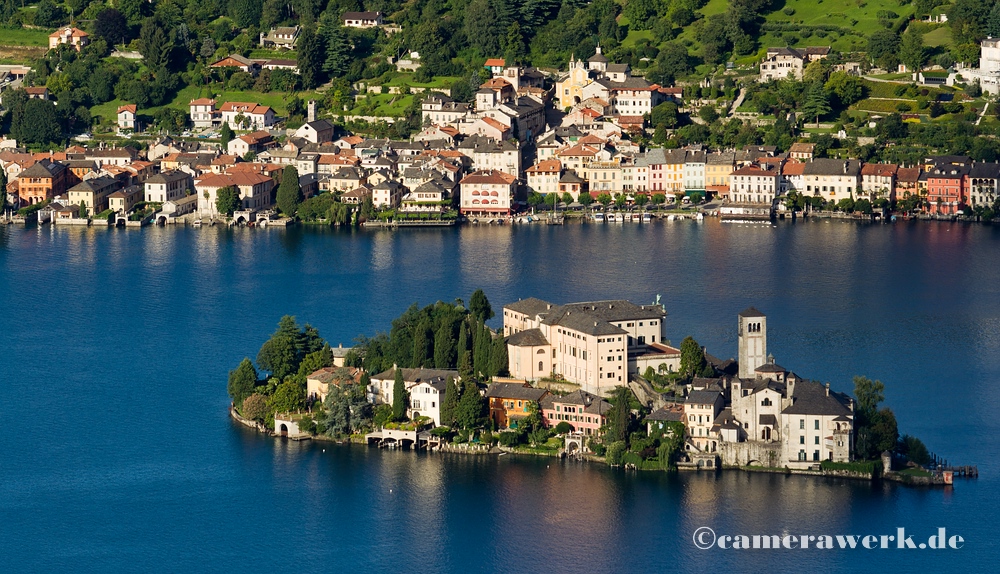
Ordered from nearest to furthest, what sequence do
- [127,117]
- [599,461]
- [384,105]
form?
[599,461], [384,105], [127,117]

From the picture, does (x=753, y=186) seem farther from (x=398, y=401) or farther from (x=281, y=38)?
(x=398, y=401)

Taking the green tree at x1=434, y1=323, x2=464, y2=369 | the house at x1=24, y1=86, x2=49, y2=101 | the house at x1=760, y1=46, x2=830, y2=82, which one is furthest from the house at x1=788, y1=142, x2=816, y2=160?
the house at x1=24, y1=86, x2=49, y2=101

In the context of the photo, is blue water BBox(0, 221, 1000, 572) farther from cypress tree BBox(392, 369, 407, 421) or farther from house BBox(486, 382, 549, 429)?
house BBox(486, 382, 549, 429)

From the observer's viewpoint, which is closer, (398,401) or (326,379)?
(398,401)

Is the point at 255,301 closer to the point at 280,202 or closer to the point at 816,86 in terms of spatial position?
the point at 280,202

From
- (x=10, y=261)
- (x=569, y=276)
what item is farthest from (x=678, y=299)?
(x=10, y=261)

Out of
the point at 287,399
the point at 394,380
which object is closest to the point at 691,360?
the point at 394,380
